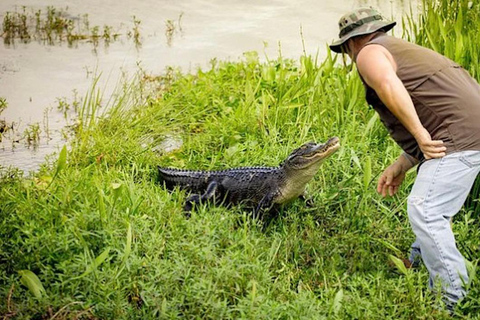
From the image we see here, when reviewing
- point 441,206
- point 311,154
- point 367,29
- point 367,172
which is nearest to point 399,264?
point 441,206

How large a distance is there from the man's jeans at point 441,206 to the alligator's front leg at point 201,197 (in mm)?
1790

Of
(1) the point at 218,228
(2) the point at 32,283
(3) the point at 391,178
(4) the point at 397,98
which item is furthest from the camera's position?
(1) the point at 218,228

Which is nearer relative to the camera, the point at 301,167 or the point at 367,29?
the point at 367,29

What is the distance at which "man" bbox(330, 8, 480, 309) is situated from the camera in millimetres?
4590

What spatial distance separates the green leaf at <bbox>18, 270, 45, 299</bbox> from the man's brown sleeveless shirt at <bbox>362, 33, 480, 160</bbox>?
207cm

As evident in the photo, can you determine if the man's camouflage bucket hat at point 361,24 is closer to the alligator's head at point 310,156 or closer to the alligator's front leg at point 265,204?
the alligator's head at point 310,156

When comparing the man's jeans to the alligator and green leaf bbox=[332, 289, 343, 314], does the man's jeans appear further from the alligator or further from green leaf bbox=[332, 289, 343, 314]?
the alligator

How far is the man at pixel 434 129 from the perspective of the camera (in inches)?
181

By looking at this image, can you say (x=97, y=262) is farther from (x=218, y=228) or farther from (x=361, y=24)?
(x=361, y=24)

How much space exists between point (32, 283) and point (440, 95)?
2.36 metres

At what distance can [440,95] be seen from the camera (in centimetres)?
466

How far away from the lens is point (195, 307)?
14.3 feet

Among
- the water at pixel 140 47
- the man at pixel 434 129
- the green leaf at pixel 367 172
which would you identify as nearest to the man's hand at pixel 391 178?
the green leaf at pixel 367 172

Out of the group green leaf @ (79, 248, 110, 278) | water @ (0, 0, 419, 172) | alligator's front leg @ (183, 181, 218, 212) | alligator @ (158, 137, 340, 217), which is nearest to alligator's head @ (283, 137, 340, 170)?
alligator @ (158, 137, 340, 217)
